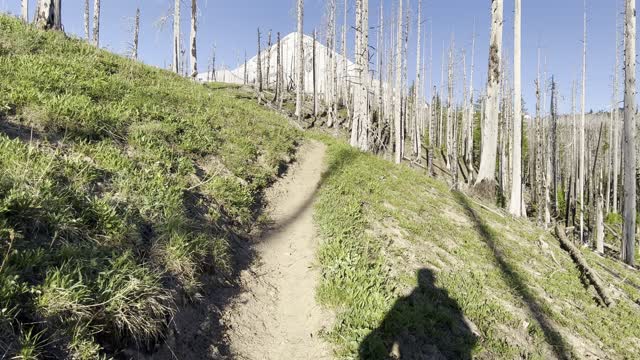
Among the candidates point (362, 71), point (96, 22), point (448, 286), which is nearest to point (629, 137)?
point (362, 71)

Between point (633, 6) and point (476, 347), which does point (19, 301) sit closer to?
point (476, 347)

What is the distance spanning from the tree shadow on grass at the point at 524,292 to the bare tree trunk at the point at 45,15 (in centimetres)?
1434

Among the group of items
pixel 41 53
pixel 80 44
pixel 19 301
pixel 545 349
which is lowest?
pixel 545 349

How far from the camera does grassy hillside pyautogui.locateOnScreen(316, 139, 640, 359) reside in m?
4.88

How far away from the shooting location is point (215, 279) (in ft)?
16.5

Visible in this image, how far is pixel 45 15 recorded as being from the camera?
11.6 metres

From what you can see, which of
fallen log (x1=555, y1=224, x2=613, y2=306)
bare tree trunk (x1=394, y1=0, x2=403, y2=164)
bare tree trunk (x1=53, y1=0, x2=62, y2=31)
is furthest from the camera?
bare tree trunk (x1=394, y1=0, x2=403, y2=164)

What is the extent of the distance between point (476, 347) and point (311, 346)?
2323 mm

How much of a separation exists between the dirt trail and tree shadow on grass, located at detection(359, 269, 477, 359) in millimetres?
663

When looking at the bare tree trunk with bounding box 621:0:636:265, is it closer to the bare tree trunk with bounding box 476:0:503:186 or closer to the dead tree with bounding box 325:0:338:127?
the bare tree trunk with bounding box 476:0:503:186

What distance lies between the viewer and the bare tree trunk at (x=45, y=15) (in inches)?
451

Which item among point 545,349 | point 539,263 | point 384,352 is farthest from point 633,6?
point 384,352

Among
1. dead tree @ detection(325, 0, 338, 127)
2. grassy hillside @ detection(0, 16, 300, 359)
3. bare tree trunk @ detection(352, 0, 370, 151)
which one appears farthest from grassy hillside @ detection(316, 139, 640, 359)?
dead tree @ detection(325, 0, 338, 127)

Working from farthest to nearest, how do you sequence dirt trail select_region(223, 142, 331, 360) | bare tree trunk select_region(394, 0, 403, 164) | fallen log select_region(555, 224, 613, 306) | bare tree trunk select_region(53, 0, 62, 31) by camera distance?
bare tree trunk select_region(394, 0, 403, 164), bare tree trunk select_region(53, 0, 62, 31), fallen log select_region(555, 224, 613, 306), dirt trail select_region(223, 142, 331, 360)
